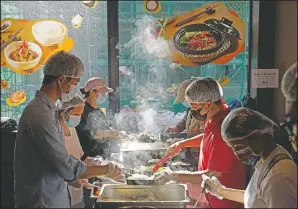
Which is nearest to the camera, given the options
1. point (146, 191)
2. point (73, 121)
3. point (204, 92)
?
point (146, 191)

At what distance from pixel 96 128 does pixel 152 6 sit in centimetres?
150

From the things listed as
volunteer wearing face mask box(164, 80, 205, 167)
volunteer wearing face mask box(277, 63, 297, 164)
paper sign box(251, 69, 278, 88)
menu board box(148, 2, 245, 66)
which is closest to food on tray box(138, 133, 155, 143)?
volunteer wearing face mask box(164, 80, 205, 167)

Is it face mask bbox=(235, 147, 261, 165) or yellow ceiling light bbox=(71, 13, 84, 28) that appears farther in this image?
yellow ceiling light bbox=(71, 13, 84, 28)

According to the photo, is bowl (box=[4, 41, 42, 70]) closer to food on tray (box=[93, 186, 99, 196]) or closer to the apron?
the apron

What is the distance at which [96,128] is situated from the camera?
434cm

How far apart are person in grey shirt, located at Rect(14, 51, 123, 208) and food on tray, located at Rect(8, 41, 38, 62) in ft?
6.78

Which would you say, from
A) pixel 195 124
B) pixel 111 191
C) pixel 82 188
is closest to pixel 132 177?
pixel 111 191

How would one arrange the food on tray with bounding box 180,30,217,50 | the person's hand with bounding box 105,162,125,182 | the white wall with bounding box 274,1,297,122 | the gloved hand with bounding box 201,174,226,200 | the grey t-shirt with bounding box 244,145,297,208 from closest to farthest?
the grey t-shirt with bounding box 244,145,297,208
the gloved hand with bounding box 201,174,226,200
the person's hand with bounding box 105,162,125,182
the white wall with bounding box 274,1,297,122
the food on tray with bounding box 180,30,217,50

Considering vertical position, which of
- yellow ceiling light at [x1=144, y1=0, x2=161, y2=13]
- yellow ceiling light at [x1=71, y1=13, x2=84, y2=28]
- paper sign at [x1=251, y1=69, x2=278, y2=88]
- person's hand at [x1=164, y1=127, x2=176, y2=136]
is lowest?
person's hand at [x1=164, y1=127, x2=176, y2=136]

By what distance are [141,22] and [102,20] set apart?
438 millimetres

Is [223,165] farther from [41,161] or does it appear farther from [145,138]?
[145,138]

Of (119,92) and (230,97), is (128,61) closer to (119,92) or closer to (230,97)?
(119,92)

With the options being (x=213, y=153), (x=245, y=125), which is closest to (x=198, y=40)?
(x=213, y=153)

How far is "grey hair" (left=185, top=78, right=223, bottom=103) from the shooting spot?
3.27m
